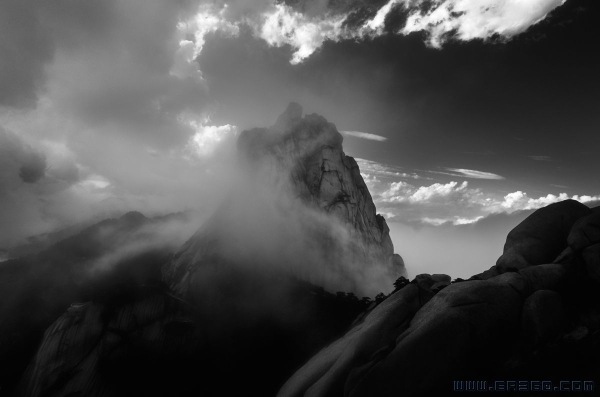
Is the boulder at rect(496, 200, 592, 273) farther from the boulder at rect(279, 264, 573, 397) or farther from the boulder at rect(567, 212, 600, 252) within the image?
the boulder at rect(279, 264, 573, 397)

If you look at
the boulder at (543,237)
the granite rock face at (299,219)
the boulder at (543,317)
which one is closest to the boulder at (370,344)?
the boulder at (543,317)

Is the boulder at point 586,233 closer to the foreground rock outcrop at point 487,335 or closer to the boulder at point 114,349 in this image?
the foreground rock outcrop at point 487,335

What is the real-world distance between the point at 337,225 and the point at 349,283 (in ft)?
74.5

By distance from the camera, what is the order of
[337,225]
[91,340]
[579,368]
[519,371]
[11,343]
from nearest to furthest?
1. [579,368]
2. [519,371]
3. [91,340]
4. [11,343]
5. [337,225]

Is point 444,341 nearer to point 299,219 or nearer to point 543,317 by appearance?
point 543,317

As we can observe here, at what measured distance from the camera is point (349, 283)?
94188mm

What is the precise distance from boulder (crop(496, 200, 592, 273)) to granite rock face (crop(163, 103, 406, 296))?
2735 inches

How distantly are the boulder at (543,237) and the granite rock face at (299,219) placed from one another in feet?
228

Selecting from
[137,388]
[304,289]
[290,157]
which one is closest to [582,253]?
[137,388]

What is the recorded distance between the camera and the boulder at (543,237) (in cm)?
2512

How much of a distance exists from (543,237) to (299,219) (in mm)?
76607

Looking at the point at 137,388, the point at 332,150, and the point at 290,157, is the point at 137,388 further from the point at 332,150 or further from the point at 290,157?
the point at 332,150

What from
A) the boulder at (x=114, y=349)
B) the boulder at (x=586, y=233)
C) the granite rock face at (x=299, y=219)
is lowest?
the boulder at (x=114, y=349)

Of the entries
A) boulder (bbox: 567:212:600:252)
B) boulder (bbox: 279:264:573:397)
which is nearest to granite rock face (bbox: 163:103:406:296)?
boulder (bbox: 279:264:573:397)
